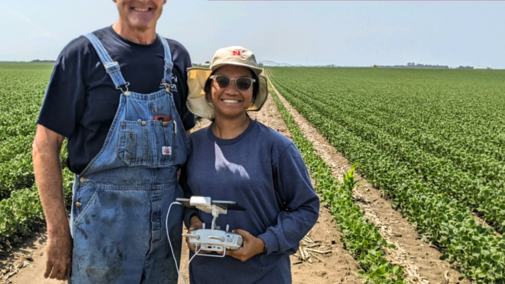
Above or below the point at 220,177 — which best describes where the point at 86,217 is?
below

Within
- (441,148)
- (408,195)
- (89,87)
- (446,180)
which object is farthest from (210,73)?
(441,148)

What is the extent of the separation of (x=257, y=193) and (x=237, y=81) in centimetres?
63

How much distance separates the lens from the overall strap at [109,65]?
2131mm

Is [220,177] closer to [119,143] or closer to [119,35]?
[119,143]

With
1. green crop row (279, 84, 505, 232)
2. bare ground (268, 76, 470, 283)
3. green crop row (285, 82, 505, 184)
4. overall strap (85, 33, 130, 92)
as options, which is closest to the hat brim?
overall strap (85, 33, 130, 92)

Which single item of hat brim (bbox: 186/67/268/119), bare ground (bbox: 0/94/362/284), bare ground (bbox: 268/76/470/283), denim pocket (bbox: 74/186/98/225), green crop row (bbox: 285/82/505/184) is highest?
hat brim (bbox: 186/67/268/119)

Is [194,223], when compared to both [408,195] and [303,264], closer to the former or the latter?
[303,264]

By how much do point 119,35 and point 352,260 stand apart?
423 cm

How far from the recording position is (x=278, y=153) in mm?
2150

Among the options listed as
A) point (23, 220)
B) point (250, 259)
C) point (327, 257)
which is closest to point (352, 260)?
point (327, 257)

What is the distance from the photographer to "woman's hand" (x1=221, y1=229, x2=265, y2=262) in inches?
79.9

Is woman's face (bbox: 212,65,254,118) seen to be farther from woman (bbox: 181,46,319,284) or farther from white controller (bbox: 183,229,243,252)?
white controller (bbox: 183,229,243,252)

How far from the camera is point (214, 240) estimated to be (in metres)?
1.95

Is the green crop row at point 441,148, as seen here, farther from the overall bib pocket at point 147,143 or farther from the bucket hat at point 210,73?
the overall bib pocket at point 147,143
